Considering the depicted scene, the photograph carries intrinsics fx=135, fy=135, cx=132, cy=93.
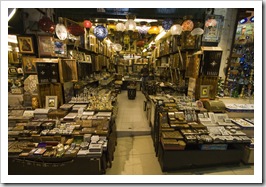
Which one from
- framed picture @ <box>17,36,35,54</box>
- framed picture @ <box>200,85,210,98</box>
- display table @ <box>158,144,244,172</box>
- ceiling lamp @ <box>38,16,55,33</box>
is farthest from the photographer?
framed picture @ <box>200,85,210,98</box>

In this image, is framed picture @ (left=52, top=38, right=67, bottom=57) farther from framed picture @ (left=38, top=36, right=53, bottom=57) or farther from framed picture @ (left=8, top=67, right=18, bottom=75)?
framed picture @ (left=8, top=67, right=18, bottom=75)

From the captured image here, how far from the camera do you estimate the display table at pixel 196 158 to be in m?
2.36

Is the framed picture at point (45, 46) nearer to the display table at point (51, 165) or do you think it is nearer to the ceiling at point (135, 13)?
the ceiling at point (135, 13)

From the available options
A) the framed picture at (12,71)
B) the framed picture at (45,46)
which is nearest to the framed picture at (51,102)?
the framed picture at (45,46)

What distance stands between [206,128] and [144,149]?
1425 mm

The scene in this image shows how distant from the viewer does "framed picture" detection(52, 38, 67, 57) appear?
302cm

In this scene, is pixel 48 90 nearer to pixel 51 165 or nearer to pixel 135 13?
pixel 51 165

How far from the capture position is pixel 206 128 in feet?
8.78

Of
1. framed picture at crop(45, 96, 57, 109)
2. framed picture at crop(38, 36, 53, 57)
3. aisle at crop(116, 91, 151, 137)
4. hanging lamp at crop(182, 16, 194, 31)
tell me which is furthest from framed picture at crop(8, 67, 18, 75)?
hanging lamp at crop(182, 16, 194, 31)

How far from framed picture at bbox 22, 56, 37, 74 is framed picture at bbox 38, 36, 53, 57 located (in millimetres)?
245

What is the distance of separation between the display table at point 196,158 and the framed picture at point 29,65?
3.33 m

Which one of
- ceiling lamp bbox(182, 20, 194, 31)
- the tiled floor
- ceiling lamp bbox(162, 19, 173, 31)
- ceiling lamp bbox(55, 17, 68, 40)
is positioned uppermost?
ceiling lamp bbox(162, 19, 173, 31)

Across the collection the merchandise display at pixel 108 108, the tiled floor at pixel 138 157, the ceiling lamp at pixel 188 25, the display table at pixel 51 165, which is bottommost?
the tiled floor at pixel 138 157
